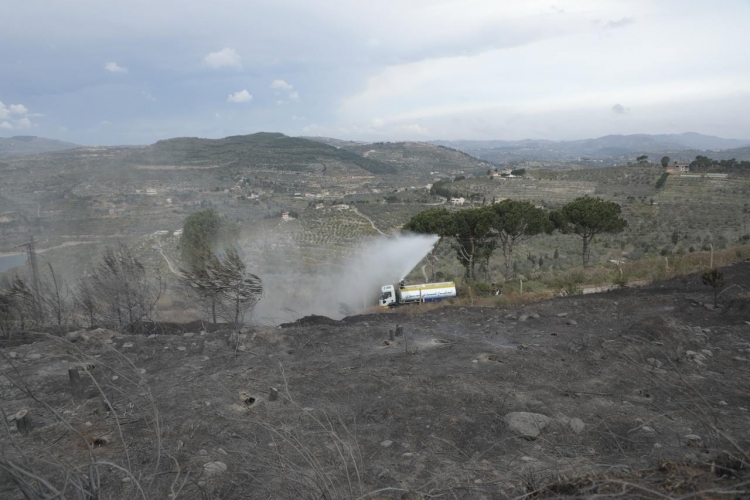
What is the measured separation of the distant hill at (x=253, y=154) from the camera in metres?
44.2

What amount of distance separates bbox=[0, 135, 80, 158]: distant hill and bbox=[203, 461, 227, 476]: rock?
5610 cm

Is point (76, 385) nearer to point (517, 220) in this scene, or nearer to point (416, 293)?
point (416, 293)

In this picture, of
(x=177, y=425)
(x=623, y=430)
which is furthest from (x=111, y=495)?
(x=623, y=430)

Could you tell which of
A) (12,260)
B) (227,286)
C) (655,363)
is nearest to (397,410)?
(655,363)

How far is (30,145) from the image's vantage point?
5650 cm

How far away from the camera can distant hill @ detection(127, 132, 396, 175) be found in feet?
145

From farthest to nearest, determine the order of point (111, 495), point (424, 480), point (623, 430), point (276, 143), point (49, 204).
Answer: point (276, 143) → point (49, 204) → point (623, 430) → point (424, 480) → point (111, 495)

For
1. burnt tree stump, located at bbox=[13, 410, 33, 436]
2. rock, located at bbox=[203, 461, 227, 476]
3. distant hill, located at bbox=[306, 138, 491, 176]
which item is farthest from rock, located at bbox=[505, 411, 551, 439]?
distant hill, located at bbox=[306, 138, 491, 176]

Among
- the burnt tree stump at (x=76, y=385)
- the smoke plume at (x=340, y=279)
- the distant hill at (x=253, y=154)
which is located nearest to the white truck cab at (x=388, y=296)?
the smoke plume at (x=340, y=279)

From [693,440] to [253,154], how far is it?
196ft

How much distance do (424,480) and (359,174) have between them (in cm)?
7106

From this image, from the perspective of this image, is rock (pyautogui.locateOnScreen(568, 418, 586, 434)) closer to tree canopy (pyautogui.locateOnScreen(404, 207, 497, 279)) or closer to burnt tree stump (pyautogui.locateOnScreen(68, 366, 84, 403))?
burnt tree stump (pyautogui.locateOnScreen(68, 366, 84, 403))

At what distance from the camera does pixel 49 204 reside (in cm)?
2827

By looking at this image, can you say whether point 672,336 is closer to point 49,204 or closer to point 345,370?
point 345,370
